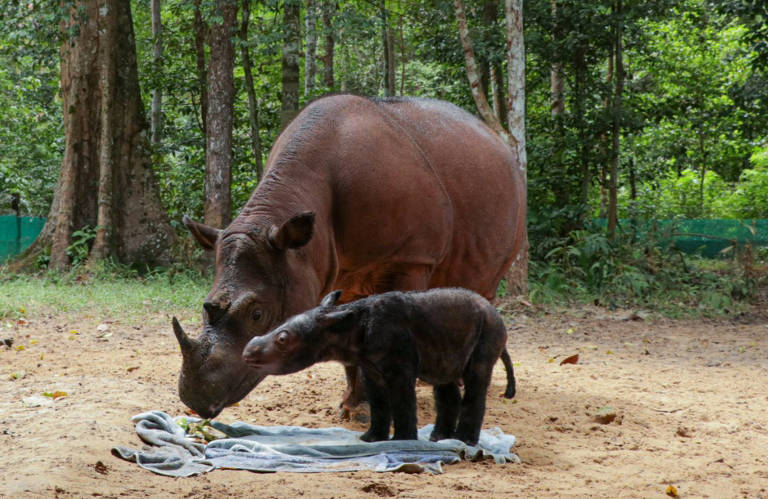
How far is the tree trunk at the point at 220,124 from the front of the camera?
13086 mm

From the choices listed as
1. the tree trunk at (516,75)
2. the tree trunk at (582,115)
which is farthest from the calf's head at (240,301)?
the tree trunk at (582,115)

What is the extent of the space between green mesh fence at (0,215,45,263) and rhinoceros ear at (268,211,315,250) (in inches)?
608

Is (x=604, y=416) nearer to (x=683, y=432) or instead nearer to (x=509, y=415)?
(x=683, y=432)

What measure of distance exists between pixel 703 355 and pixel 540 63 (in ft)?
28.2

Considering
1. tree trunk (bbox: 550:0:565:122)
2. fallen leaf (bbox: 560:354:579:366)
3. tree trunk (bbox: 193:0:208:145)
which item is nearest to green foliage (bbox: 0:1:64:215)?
tree trunk (bbox: 193:0:208:145)

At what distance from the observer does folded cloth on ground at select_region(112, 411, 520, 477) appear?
13.0 ft

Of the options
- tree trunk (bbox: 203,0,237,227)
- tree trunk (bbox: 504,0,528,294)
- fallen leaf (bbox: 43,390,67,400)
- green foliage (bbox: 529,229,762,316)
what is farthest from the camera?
tree trunk (bbox: 203,0,237,227)

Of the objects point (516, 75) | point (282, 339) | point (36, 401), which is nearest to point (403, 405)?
point (282, 339)

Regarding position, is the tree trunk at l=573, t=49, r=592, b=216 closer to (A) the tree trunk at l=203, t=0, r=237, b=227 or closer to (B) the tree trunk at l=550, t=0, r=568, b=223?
(B) the tree trunk at l=550, t=0, r=568, b=223

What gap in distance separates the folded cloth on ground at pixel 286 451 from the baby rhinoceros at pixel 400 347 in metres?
0.17

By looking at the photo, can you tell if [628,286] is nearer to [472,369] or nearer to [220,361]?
[472,369]

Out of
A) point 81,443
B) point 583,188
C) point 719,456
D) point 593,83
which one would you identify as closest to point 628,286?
point 583,188

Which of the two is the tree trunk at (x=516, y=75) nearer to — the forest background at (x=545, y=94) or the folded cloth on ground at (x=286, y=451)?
the forest background at (x=545, y=94)

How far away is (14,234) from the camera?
704 inches
